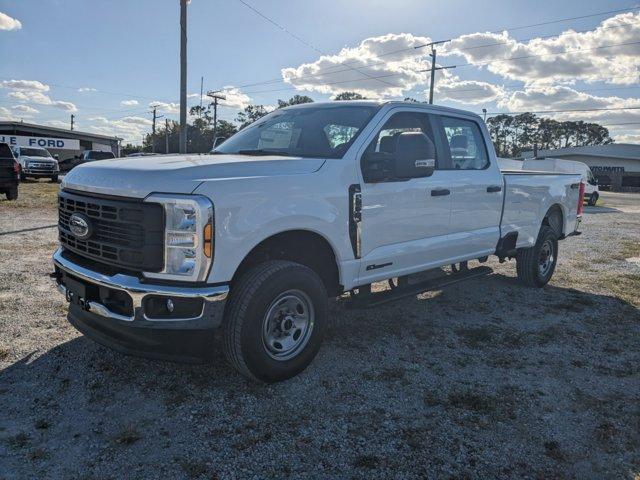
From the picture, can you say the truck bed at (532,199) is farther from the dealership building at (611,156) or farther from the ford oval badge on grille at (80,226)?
the dealership building at (611,156)

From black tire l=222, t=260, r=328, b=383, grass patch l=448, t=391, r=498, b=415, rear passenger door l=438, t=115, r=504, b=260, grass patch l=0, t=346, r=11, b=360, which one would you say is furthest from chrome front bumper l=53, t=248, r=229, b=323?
rear passenger door l=438, t=115, r=504, b=260

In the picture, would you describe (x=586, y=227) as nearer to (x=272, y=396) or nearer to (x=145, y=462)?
(x=272, y=396)

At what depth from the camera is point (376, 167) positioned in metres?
3.87

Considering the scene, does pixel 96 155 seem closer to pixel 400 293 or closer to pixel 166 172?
pixel 400 293

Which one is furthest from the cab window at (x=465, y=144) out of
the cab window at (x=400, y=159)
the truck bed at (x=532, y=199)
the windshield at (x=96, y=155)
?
the windshield at (x=96, y=155)

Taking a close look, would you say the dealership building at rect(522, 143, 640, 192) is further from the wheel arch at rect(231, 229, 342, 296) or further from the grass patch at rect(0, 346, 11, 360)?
the grass patch at rect(0, 346, 11, 360)

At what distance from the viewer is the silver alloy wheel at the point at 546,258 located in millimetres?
6576

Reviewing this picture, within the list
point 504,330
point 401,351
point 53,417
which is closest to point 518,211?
point 504,330

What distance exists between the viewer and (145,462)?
8.45 feet

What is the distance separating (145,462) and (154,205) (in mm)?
1402

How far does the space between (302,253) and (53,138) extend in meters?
51.0

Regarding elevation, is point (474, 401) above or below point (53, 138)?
below

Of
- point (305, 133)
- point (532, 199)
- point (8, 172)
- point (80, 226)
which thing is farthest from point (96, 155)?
point (80, 226)

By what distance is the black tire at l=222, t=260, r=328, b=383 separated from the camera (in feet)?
10.3
